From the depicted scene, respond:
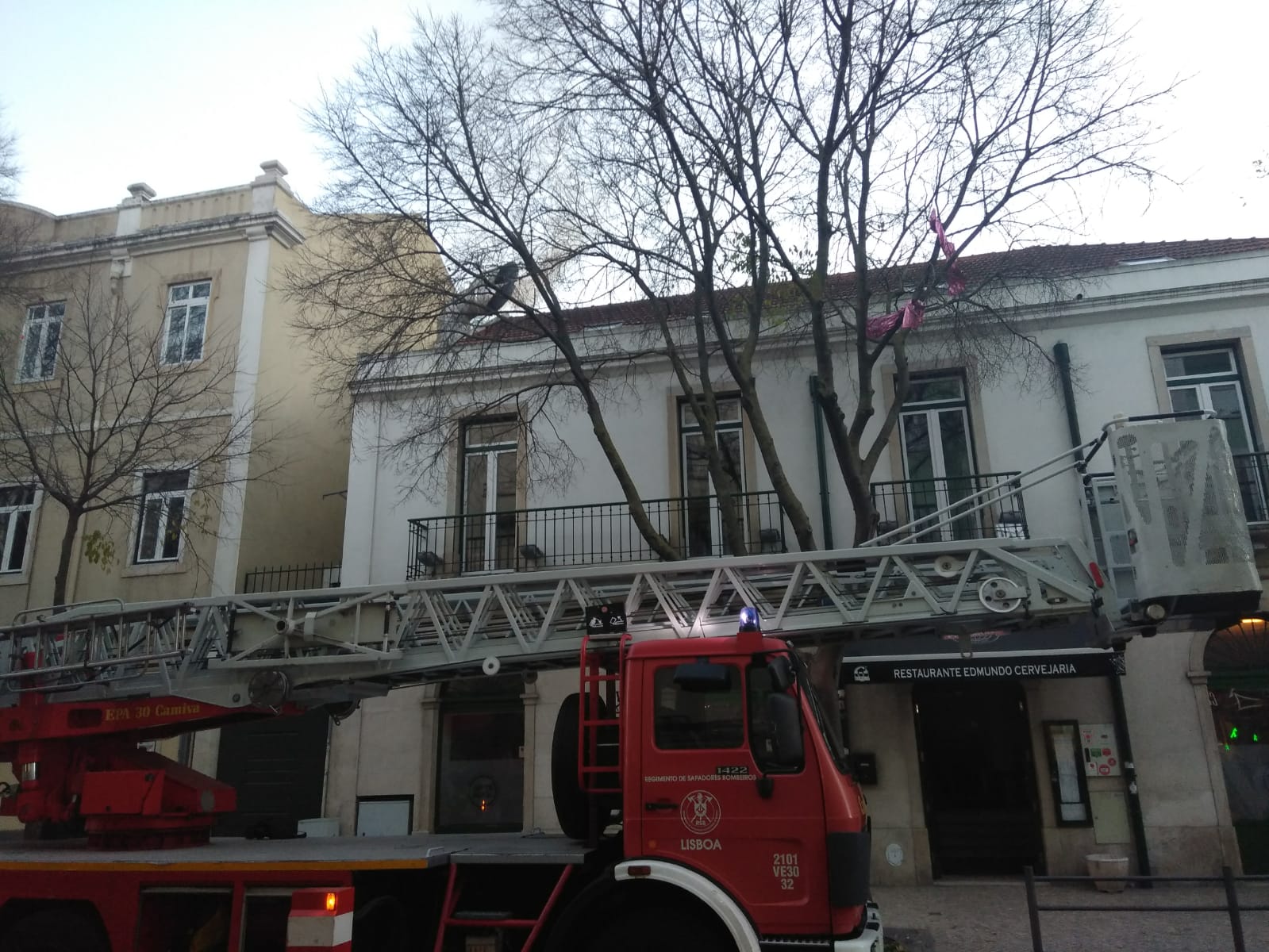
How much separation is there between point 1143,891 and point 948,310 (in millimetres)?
7512

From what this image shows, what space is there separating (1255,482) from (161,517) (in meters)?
15.9

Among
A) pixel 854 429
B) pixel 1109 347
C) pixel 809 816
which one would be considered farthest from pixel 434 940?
pixel 1109 347

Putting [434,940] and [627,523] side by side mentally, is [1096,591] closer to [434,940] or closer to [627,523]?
[434,940]

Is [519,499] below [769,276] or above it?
below

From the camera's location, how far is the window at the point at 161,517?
15.4 m

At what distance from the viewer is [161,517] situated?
1561 cm

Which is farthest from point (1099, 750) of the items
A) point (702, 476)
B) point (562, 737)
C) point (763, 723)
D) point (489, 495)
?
point (489, 495)

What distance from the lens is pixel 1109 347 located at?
13.6 m

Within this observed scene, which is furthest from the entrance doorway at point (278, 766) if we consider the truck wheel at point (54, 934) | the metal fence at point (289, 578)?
the truck wheel at point (54, 934)

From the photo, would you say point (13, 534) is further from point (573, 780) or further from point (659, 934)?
point (659, 934)

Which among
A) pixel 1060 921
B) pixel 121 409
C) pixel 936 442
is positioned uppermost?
pixel 121 409

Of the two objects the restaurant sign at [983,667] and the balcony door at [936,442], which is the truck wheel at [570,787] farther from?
the balcony door at [936,442]

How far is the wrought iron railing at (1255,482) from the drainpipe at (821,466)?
516 centimetres

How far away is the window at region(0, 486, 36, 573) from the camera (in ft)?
53.9
